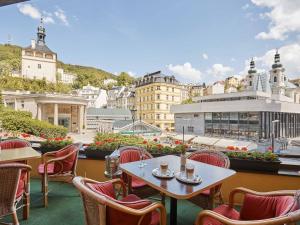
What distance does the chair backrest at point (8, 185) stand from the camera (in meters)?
1.55

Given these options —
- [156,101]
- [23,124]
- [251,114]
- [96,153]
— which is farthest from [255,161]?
[251,114]

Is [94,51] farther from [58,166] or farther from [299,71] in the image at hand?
[299,71]

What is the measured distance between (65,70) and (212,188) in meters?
8.14

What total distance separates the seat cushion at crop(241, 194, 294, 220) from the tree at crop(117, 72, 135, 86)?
694 cm

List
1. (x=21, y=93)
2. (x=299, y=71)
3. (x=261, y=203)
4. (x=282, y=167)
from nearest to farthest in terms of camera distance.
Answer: (x=261, y=203)
(x=282, y=167)
(x=299, y=71)
(x=21, y=93)

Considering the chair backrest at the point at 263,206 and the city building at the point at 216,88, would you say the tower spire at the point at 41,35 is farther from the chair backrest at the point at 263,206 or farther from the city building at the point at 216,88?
the city building at the point at 216,88

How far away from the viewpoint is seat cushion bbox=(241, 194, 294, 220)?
1.32 m

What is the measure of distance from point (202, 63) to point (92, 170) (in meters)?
4.12

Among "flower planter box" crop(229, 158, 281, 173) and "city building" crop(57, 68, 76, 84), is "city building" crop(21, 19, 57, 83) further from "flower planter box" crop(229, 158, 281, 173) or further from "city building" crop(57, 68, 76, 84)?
"flower planter box" crop(229, 158, 281, 173)

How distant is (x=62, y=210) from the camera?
2.38 m

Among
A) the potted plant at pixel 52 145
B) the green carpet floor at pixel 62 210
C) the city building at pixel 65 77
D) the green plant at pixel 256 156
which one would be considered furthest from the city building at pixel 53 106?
the green plant at pixel 256 156

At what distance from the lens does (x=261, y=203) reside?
144cm

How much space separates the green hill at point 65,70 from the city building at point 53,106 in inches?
18.3

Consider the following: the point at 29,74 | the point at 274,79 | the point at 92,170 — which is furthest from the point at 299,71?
the point at 29,74
